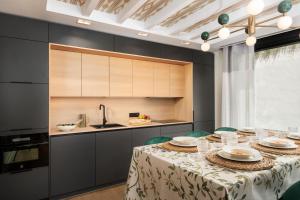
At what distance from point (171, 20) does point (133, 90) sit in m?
1.28

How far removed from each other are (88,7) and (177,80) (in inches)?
87.2

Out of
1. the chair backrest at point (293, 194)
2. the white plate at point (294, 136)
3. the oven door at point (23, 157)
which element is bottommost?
the oven door at point (23, 157)

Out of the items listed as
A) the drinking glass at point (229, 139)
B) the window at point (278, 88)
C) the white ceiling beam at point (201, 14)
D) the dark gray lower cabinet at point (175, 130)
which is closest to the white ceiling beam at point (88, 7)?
the white ceiling beam at point (201, 14)

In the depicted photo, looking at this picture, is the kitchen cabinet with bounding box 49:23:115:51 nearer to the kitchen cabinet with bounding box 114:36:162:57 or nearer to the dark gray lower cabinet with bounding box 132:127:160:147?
the kitchen cabinet with bounding box 114:36:162:57

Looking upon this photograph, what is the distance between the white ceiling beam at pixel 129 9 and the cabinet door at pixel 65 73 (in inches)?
33.6

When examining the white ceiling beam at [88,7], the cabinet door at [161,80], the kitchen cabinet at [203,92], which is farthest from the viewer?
the kitchen cabinet at [203,92]

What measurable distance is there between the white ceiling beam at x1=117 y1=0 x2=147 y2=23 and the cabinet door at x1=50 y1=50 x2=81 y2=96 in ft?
2.80

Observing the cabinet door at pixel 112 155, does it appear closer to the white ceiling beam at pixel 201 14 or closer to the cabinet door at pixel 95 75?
the cabinet door at pixel 95 75

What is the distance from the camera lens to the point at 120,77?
121 inches

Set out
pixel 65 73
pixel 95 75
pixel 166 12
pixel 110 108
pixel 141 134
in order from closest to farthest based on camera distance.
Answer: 1. pixel 166 12
2. pixel 65 73
3. pixel 95 75
4. pixel 141 134
5. pixel 110 108

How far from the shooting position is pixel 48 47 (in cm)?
232

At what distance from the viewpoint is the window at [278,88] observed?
2.94 meters

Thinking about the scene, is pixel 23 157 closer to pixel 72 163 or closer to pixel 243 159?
pixel 72 163

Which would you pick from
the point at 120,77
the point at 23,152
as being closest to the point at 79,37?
the point at 120,77
